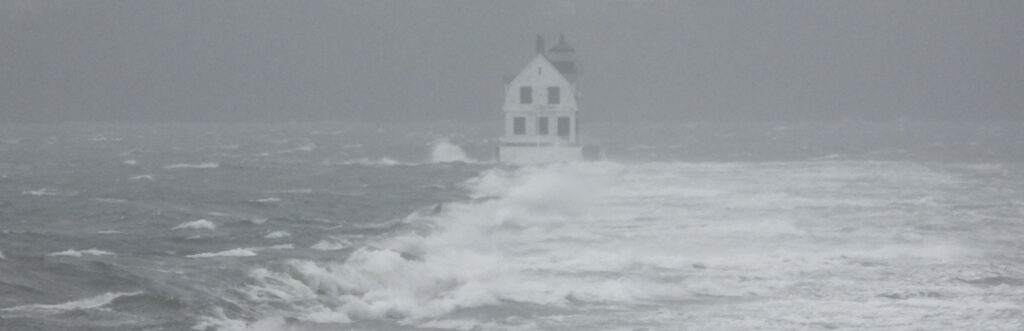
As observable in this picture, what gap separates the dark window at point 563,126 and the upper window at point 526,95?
167 cm

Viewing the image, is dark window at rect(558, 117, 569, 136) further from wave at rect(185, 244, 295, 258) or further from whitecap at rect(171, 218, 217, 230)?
wave at rect(185, 244, 295, 258)

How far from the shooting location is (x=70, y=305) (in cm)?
2338

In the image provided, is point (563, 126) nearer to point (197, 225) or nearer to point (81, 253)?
point (197, 225)

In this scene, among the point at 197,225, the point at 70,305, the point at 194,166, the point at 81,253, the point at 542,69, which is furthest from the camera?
the point at 194,166

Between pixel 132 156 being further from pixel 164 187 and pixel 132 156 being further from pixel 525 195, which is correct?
pixel 525 195

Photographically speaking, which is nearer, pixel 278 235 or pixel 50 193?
pixel 278 235

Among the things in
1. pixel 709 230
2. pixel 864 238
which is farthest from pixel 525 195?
pixel 864 238

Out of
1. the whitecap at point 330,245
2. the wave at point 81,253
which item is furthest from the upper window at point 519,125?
the wave at point 81,253

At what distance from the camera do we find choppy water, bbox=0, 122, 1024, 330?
957 inches

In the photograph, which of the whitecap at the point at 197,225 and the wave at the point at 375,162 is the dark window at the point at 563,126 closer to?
the wave at the point at 375,162

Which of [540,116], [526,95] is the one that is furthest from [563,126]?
[526,95]

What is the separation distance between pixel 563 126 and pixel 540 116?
1441 mm

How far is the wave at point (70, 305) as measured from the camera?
22.6m

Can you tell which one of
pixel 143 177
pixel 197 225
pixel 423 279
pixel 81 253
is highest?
pixel 81 253
